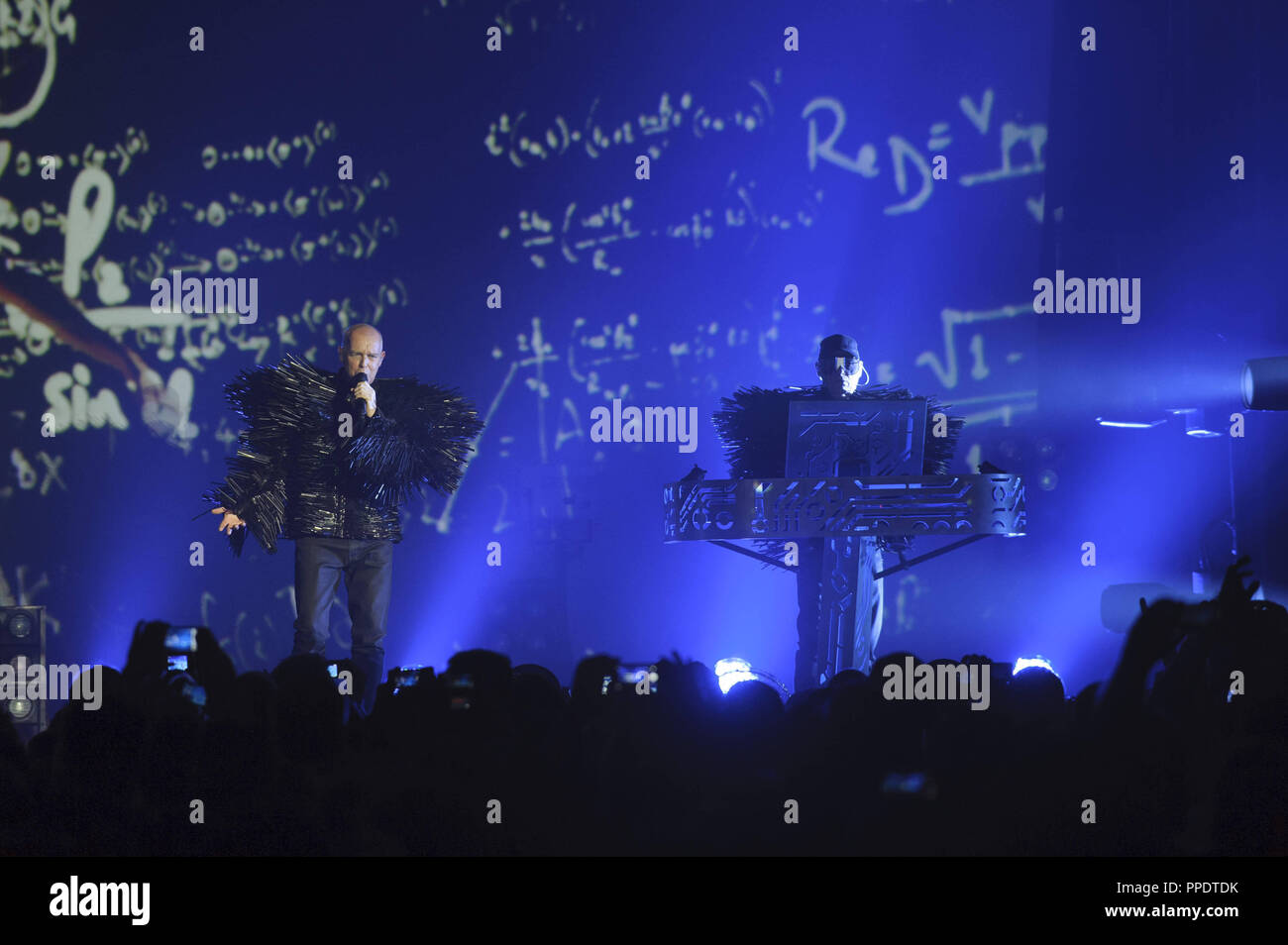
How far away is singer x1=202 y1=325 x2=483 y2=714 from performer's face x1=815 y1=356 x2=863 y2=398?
4.51 ft

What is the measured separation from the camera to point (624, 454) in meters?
6.70

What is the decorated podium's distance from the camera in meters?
3.69

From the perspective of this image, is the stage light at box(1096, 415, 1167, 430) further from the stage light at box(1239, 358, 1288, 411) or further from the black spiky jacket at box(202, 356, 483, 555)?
the black spiky jacket at box(202, 356, 483, 555)

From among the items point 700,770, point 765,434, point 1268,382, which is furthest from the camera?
point 765,434

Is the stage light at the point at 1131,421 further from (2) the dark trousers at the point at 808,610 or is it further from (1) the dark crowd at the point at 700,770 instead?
(1) the dark crowd at the point at 700,770

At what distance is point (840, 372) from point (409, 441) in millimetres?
1520

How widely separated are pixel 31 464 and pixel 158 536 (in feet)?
2.59

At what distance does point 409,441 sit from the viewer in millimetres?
4180

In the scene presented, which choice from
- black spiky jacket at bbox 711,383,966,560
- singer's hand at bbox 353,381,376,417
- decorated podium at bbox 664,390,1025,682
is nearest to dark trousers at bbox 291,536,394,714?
singer's hand at bbox 353,381,376,417

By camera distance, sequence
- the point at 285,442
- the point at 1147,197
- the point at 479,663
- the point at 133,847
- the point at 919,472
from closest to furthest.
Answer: the point at 133,847
the point at 479,663
the point at 919,472
the point at 285,442
the point at 1147,197

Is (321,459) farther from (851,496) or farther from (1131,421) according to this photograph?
(1131,421)

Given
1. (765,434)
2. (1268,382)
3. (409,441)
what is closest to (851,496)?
(765,434)
